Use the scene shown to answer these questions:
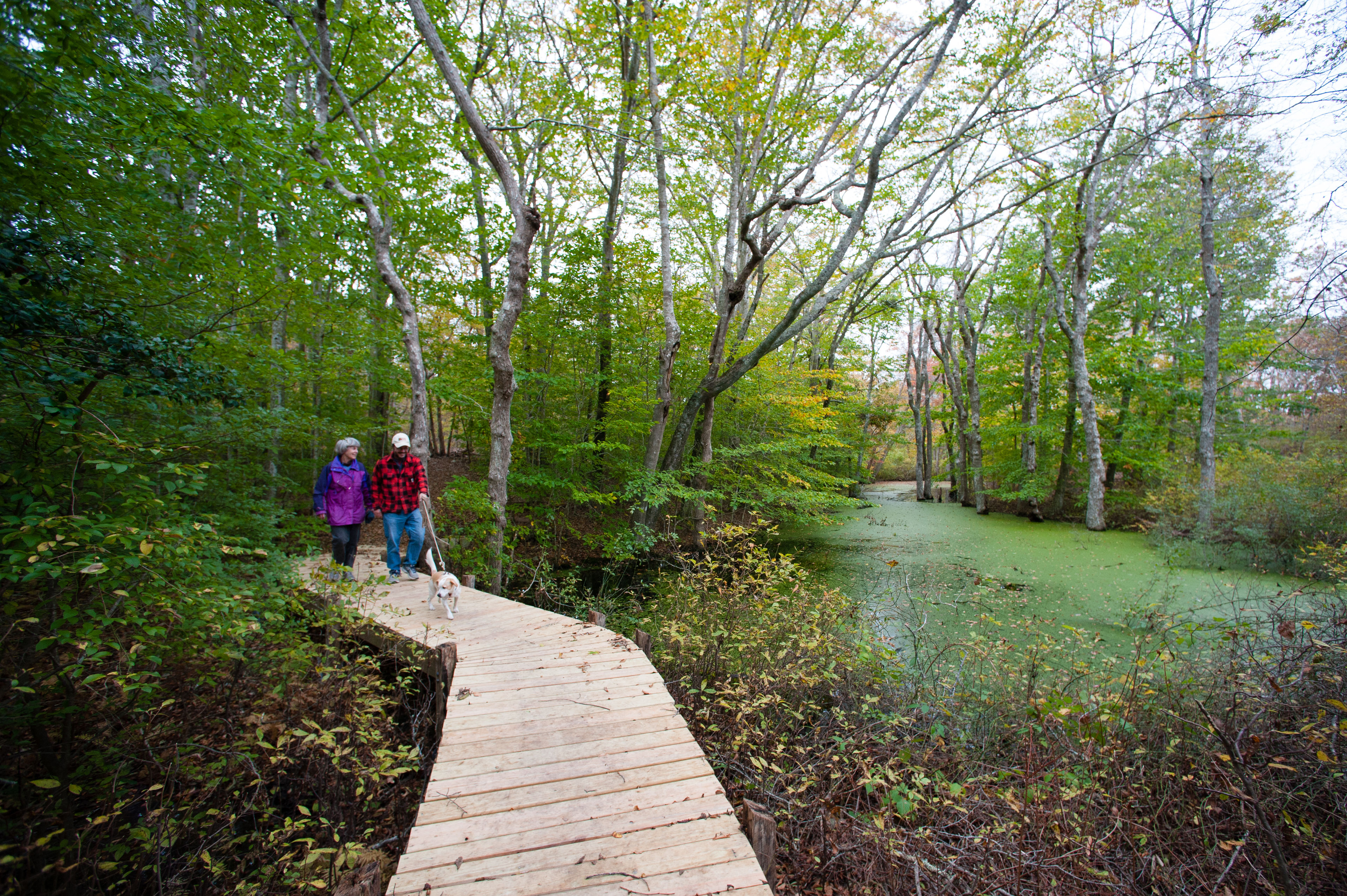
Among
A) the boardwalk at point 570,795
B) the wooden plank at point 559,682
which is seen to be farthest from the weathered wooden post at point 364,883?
the wooden plank at point 559,682

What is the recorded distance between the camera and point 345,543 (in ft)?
16.2

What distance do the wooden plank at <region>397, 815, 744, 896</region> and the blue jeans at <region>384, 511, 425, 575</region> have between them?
371 centimetres

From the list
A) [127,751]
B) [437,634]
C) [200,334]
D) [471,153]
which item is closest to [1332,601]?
[437,634]

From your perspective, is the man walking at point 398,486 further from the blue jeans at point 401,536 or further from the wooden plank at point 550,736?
the wooden plank at point 550,736

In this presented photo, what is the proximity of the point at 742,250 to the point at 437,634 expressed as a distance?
940 centimetres

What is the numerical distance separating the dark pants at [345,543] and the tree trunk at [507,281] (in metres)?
1.49

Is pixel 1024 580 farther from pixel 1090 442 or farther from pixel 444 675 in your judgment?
pixel 444 675

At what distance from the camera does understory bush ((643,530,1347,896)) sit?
7.64ft

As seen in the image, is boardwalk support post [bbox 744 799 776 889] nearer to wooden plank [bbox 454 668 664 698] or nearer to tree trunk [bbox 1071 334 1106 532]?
wooden plank [bbox 454 668 664 698]

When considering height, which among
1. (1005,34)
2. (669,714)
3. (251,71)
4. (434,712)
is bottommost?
(434,712)

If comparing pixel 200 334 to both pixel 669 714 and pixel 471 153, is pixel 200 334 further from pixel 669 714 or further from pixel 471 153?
pixel 471 153

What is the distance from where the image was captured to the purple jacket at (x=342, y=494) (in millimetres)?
4781

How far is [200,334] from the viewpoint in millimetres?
3078

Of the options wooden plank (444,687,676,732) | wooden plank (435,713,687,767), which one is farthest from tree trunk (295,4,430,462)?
wooden plank (435,713,687,767)
